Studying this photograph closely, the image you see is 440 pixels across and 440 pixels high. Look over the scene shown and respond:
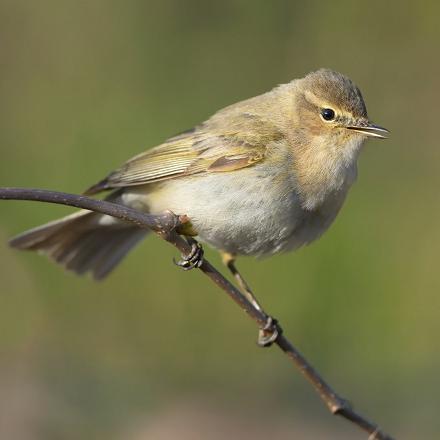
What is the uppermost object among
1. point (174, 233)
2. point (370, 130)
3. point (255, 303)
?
point (174, 233)

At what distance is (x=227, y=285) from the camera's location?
306cm

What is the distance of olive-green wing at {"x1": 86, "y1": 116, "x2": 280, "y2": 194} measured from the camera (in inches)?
170

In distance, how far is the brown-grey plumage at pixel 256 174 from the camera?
4164mm

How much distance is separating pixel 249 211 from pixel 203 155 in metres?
0.52

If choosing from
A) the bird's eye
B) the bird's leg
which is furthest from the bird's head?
the bird's leg

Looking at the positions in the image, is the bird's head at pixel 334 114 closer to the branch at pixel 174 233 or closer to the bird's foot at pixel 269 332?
the bird's foot at pixel 269 332

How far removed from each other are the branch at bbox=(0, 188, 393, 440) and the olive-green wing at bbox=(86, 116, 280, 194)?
1.14 m

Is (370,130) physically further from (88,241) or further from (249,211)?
(88,241)

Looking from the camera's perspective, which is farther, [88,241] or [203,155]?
[88,241]

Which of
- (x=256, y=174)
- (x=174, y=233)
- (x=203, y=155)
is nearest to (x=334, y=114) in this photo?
(x=256, y=174)

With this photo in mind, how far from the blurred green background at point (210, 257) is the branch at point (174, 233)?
1856 millimetres

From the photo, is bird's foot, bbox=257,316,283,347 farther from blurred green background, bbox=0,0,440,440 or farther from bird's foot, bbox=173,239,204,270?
blurred green background, bbox=0,0,440,440

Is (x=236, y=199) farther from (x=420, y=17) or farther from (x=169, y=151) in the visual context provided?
(x=420, y=17)

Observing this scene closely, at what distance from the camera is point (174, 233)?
2.98m
